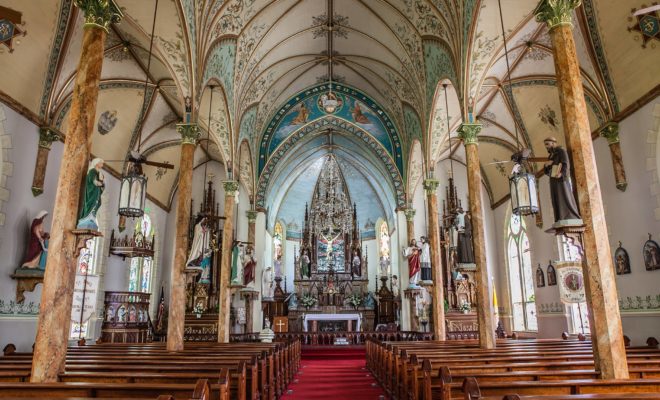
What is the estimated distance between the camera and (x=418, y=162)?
22.1m

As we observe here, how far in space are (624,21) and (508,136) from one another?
8.49 m

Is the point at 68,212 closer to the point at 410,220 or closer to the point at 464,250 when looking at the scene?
the point at 464,250

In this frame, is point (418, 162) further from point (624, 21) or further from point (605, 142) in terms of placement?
point (624, 21)

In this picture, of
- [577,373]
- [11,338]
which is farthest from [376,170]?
[577,373]

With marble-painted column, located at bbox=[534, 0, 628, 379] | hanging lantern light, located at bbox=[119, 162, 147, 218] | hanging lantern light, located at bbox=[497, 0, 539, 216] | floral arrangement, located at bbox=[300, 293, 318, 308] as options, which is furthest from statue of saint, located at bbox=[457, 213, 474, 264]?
floral arrangement, located at bbox=[300, 293, 318, 308]

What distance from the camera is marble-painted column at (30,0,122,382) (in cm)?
642

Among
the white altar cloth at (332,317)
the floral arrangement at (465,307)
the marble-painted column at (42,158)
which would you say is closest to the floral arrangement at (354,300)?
the white altar cloth at (332,317)

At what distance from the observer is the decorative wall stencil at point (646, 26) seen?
35.6ft

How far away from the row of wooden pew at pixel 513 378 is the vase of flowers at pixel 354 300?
18297 mm

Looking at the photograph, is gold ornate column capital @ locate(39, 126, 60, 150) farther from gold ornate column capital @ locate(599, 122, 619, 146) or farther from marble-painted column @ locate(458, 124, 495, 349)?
gold ornate column capital @ locate(599, 122, 619, 146)

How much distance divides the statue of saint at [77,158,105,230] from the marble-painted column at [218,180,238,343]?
8.86m

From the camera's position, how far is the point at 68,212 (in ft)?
23.1

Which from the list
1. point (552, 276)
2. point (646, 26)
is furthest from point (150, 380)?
point (552, 276)

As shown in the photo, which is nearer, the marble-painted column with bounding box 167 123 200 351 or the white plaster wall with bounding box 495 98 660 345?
the marble-painted column with bounding box 167 123 200 351
